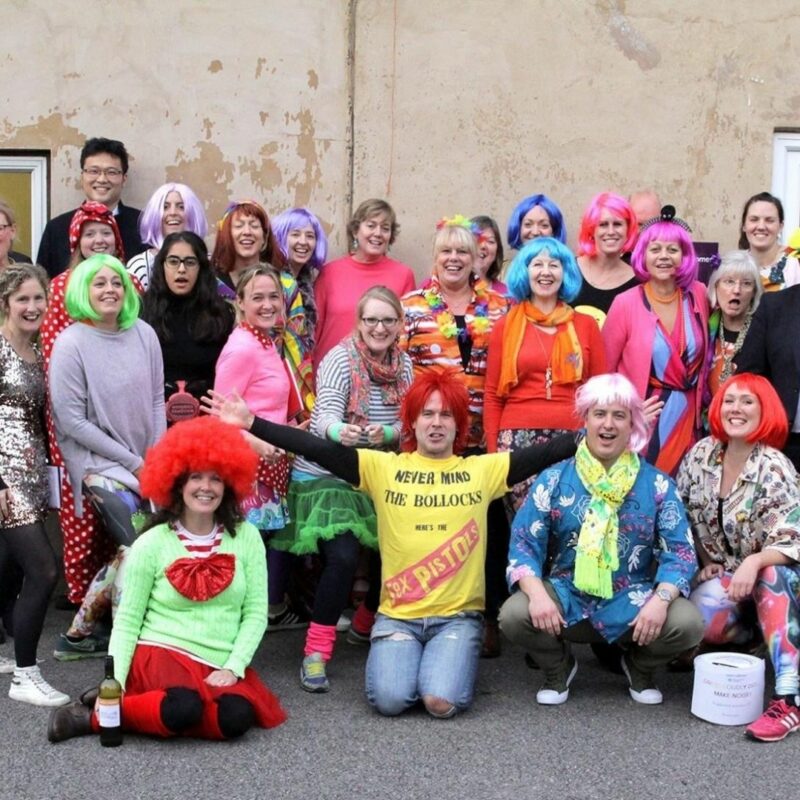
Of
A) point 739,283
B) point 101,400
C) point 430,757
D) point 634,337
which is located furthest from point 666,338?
point 101,400

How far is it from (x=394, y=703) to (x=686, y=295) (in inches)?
94.2

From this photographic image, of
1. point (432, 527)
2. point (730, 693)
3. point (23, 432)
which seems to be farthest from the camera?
point (23, 432)

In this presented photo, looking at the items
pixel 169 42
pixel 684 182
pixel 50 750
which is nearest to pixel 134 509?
pixel 50 750

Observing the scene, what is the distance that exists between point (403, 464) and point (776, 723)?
1.77 m

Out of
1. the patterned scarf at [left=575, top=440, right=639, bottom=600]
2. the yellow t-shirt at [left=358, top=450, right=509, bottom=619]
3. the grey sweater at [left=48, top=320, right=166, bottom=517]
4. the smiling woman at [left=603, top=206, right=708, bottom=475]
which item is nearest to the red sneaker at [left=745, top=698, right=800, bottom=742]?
the patterned scarf at [left=575, top=440, right=639, bottom=600]

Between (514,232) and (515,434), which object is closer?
(515,434)

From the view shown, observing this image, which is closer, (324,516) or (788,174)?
(324,516)

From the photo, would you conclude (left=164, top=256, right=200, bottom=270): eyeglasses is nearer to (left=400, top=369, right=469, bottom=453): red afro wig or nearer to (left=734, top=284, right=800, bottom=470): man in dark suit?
(left=400, top=369, right=469, bottom=453): red afro wig

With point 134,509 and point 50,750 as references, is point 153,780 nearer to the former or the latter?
point 50,750

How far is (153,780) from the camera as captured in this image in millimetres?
4195

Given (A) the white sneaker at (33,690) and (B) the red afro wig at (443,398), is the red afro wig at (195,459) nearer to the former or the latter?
(B) the red afro wig at (443,398)

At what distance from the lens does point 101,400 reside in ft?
17.6

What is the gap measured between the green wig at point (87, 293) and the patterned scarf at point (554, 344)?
1645 millimetres

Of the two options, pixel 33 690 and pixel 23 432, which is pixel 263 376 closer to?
pixel 23 432
